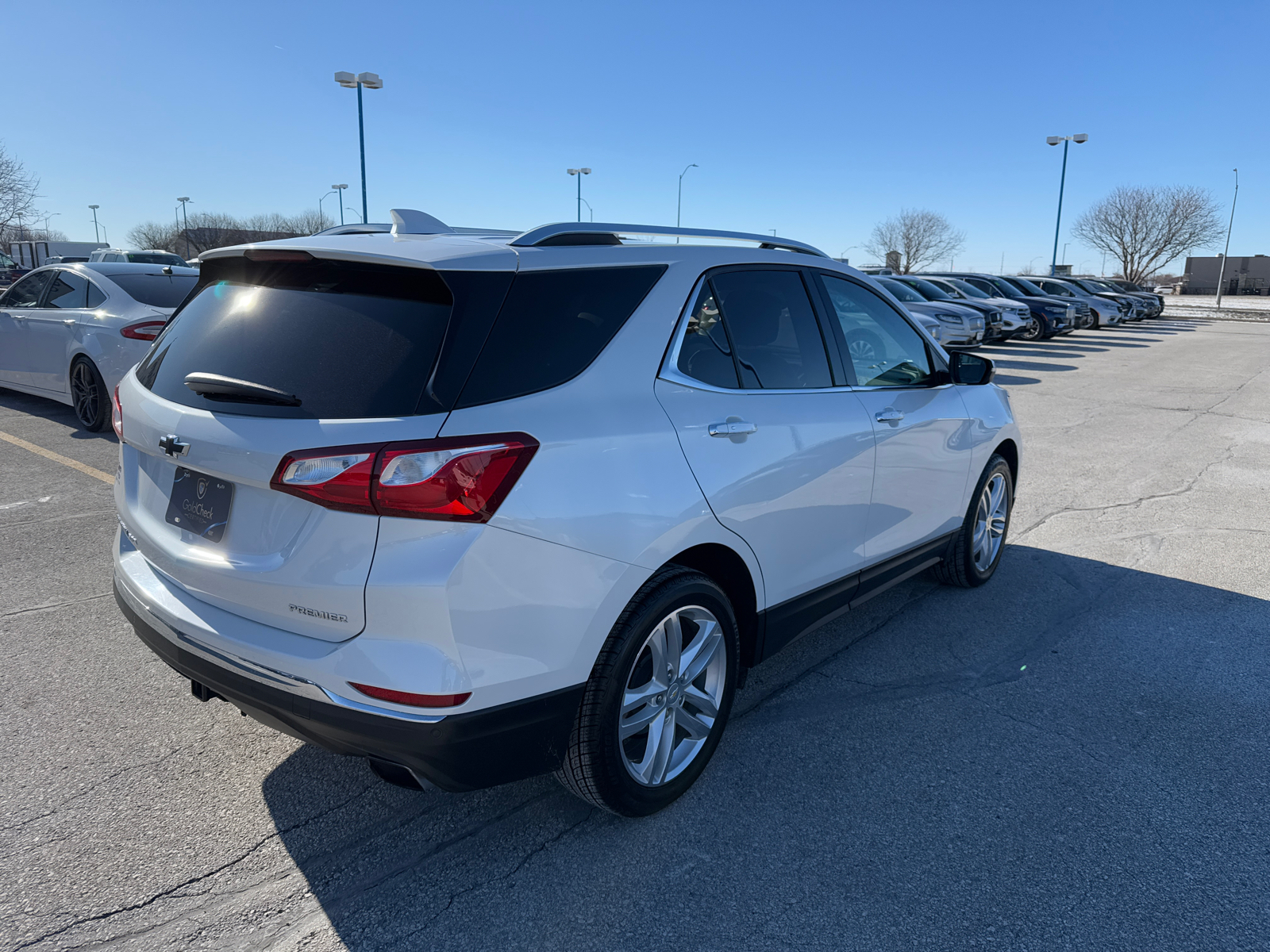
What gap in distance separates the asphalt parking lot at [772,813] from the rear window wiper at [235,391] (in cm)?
133

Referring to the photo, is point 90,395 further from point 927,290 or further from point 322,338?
point 927,290

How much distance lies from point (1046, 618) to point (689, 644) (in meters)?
2.59

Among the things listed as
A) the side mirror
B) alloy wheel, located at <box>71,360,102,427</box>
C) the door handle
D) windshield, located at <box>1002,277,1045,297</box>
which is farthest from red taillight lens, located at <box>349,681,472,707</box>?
windshield, located at <box>1002,277,1045,297</box>

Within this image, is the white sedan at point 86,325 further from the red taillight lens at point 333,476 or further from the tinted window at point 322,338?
the red taillight lens at point 333,476

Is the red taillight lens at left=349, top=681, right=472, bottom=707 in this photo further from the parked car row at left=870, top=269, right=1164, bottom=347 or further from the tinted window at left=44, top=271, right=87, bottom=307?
the parked car row at left=870, top=269, right=1164, bottom=347

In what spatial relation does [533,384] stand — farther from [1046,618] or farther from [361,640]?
[1046,618]

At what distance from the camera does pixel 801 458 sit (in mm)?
3229

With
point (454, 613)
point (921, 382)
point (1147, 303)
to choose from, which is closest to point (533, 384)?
point (454, 613)

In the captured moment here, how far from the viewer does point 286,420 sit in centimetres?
233

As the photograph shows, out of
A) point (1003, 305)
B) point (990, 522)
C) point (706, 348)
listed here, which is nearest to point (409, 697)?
point (706, 348)

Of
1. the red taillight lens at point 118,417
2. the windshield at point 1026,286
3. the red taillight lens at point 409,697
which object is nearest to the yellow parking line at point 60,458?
A: the red taillight lens at point 118,417

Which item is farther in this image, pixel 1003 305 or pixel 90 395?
pixel 1003 305

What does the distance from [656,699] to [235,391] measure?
1540 mm

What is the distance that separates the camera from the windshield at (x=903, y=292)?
19870 millimetres
